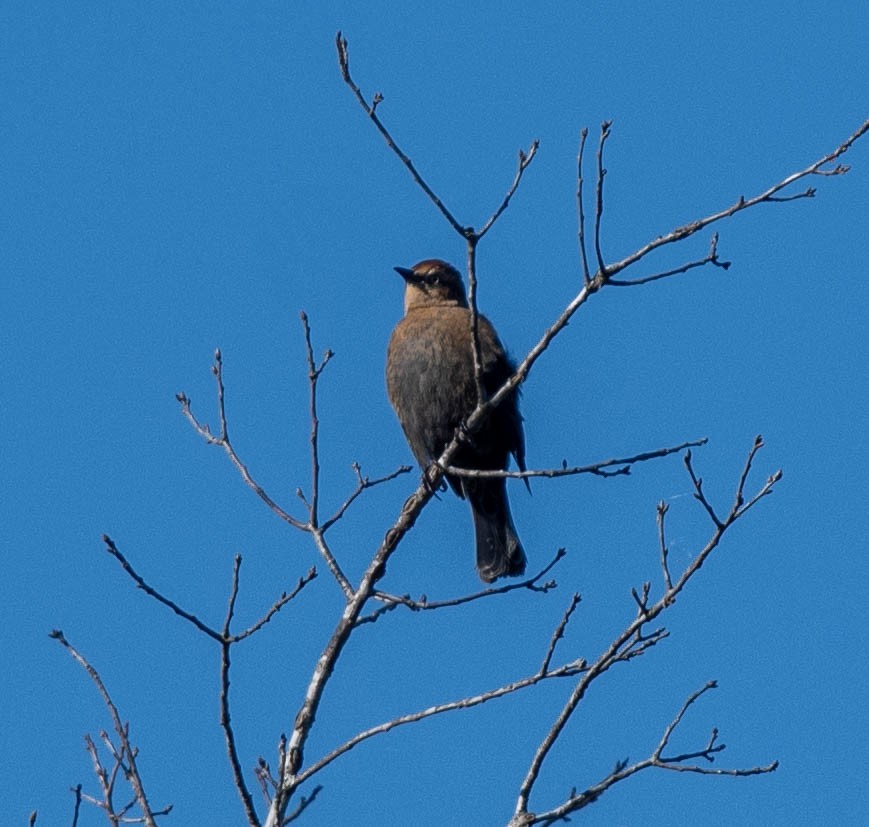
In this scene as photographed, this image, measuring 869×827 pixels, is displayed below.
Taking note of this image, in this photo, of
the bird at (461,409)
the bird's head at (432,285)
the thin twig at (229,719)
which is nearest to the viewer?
the thin twig at (229,719)

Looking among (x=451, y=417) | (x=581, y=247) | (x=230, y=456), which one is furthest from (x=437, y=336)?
(x=581, y=247)

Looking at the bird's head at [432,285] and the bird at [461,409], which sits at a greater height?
the bird's head at [432,285]

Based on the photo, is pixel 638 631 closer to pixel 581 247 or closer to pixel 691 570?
pixel 691 570

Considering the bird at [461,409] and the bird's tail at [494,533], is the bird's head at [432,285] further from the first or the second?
the bird's tail at [494,533]

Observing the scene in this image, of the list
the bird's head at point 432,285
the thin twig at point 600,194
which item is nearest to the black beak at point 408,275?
the bird's head at point 432,285

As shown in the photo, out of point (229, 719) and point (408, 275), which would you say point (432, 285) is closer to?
point (408, 275)

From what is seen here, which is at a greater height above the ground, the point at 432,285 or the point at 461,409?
the point at 432,285

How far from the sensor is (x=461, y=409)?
670 cm

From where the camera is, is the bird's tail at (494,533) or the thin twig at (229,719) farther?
the bird's tail at (494,533)

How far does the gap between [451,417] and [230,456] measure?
1.57 meters

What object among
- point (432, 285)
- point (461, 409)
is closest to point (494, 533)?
point (461, 409)

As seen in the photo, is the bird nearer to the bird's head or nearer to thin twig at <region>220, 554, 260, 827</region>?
the bird's head

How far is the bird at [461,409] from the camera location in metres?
6.72

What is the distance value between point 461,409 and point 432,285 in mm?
1000
